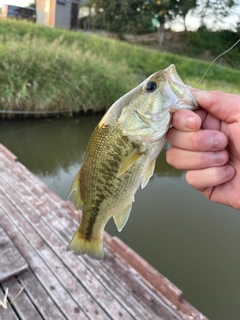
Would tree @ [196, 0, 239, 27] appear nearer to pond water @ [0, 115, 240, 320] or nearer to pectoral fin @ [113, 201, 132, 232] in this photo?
pectoral fin @ [113, 201, 132, 232]

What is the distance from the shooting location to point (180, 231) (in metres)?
4.16

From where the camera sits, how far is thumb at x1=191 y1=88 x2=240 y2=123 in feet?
3.86

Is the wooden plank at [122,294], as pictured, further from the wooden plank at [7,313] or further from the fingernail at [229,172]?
the fingernail at [229,172]

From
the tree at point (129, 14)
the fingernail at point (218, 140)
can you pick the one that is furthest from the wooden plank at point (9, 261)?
the tree at point (129, 14)

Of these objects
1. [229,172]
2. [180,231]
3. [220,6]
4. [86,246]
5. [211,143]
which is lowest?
[180,231]

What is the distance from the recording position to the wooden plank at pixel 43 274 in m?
2.10

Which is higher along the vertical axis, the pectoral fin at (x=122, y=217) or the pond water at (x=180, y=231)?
the pectoral fin at (x=122, y=217)

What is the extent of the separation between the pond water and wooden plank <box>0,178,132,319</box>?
3.95 ft

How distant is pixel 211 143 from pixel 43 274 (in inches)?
74.1

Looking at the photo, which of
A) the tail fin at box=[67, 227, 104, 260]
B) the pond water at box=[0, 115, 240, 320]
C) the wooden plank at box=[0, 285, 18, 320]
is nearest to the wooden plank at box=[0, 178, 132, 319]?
the wooden plank at box=[0, 285, 18, 320]

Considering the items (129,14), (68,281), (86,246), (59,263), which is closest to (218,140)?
(86,246)

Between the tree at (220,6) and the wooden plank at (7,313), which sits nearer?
the wooden plank at (7,313)

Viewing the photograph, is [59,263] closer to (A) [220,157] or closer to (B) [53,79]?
(A) [220,157]

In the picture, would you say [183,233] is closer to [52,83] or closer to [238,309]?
[238,309]
